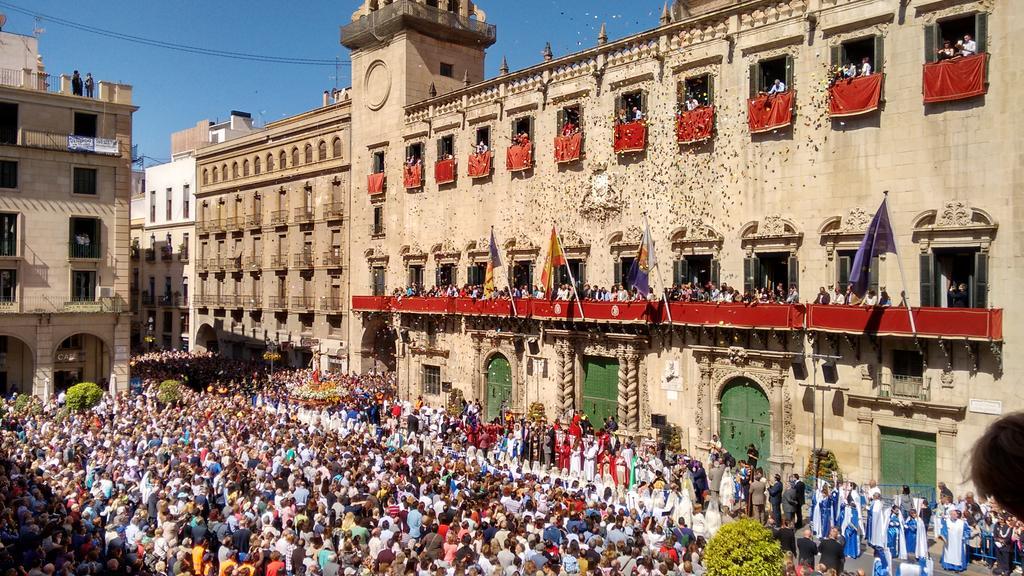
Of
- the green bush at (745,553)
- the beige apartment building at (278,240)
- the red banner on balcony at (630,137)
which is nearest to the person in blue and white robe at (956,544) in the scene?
the green bush at (745,553)

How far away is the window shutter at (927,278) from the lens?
920 inches

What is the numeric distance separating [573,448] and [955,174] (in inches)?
562

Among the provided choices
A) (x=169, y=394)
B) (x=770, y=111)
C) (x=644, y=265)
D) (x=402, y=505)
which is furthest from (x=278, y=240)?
(x=402, y=505)

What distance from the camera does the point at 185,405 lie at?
35.6 m

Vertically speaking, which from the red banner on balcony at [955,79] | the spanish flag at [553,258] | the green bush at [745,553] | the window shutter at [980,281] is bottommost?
the green bush at [745,553]

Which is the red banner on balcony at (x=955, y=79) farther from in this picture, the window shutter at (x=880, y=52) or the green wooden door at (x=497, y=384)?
the green wooden door at (x=497, y=384)

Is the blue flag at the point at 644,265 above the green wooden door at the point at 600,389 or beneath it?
above

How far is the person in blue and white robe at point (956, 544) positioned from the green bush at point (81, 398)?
33.1 metres

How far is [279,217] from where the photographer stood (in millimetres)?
56156

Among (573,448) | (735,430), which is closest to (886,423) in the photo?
(735,430)

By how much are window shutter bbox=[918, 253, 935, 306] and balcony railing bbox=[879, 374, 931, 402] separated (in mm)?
2245

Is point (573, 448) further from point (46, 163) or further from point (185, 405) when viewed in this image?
point (46, 163)

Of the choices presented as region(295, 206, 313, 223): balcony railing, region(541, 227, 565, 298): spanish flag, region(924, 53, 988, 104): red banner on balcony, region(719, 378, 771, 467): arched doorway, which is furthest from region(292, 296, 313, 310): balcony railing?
region(924, 53, 988, 104): red banner on balcony

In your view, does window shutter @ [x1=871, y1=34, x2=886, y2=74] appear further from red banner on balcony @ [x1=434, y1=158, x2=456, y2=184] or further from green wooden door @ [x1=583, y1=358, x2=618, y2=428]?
red banner on balcony @ [x1=434, y1=158, x2=456, y2=184]
